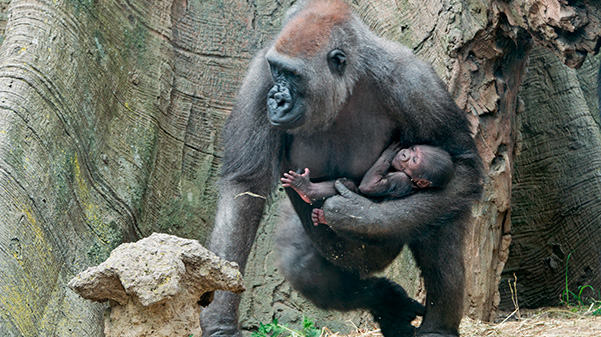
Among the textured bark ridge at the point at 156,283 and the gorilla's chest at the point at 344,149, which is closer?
the textured bark ridge at the point at 156,283

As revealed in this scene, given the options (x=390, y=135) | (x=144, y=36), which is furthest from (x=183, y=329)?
(x=144, y=36)

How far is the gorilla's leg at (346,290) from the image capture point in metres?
4.50

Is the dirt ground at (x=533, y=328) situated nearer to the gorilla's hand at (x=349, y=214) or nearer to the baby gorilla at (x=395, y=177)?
the gorilla's hand at (x=349, y=214)

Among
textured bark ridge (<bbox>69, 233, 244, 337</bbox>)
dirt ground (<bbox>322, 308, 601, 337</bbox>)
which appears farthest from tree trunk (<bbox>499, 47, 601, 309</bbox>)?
textured bark ridge (<bbox>69, 233, 244, 337</bbox>)

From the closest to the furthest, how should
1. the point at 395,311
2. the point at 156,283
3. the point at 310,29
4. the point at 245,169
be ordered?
the point at 156,283 < the point at 310,29 < the point at 245,169 < the point at 395,311

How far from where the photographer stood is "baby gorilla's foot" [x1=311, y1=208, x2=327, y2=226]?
4133 millimetres

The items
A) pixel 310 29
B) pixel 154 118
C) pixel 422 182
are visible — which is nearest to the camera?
pixel 310 29

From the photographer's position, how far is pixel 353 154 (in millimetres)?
4293

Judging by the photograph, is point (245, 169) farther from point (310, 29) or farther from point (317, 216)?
point (310, 29)

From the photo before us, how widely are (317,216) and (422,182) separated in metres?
0.61

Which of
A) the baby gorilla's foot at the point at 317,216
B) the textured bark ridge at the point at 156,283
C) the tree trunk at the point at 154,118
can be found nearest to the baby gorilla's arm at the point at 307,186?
the baby gorilla's foot at the point at 317,216

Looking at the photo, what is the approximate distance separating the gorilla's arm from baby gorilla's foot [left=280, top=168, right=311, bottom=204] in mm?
267

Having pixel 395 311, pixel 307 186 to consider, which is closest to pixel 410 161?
pixel 307 186

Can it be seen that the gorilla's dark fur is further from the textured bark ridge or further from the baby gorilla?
the textured bark ridge
